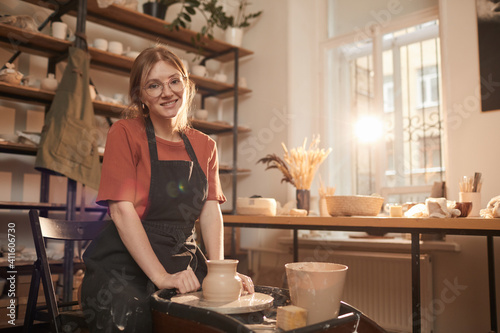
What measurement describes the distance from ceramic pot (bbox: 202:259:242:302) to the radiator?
2.22 m

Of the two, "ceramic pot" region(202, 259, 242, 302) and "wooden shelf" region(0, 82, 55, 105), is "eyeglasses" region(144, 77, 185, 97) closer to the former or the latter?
"ceramic pot" region(202, 259, 242, 302)

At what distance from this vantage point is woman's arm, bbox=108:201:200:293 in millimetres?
1107

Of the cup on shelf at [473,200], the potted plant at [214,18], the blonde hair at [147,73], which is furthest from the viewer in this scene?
the potted plant at [214,18]

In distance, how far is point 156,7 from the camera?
3.49m

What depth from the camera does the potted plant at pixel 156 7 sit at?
11.4 feet

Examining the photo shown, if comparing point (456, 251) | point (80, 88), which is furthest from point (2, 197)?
point (456, 251)

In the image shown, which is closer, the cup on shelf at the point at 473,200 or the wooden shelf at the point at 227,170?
the cup on shelf at the point at 473,200

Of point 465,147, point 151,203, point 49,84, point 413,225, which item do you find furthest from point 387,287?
point 49,84

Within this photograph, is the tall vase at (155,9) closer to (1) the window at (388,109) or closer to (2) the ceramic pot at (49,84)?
(2) the ceramic pot at (49,84)

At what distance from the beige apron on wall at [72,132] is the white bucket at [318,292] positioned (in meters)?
2.16

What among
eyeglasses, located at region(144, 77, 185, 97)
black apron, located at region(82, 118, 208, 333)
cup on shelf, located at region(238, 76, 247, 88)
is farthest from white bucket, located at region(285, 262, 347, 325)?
cup on shelf, located at region(238, 76, 247, 88)

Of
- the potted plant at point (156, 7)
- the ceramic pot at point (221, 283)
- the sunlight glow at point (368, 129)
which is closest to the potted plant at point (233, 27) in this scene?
the potted plant at point (156, 7)

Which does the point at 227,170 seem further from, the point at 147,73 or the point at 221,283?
the point at 221,283

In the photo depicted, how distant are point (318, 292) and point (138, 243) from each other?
581mm
